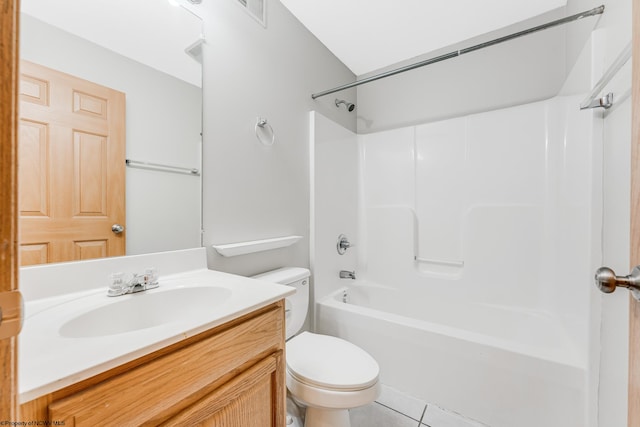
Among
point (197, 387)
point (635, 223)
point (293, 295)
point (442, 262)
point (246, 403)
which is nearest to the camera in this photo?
point (635, 223)

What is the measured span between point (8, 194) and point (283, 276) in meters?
1.21

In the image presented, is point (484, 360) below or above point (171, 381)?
below

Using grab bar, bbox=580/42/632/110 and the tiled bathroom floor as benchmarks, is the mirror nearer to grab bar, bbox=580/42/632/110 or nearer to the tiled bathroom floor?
the tiled bathroom floor

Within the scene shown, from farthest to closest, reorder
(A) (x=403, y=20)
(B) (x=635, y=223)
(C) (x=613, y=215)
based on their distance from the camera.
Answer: (A) (x=403, y=20) → (C) (x=613, y=215) → (B) (x=635, y=223)

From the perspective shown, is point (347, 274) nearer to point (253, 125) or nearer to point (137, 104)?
point (253, 125)

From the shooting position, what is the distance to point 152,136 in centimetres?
104

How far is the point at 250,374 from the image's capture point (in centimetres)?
75

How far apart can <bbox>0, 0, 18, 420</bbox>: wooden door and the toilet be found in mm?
972

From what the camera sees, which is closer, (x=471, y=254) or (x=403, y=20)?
(x=403, y=20)

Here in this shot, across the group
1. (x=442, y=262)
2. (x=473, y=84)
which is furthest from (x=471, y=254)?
(x=473, y=84)

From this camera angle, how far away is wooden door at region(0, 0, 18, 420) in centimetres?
27

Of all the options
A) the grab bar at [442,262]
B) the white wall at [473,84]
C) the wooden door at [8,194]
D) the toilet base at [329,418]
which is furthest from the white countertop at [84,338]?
the white wall at [473,84]

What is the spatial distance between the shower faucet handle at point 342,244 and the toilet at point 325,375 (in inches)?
31.0

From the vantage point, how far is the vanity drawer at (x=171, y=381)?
461mm
